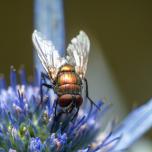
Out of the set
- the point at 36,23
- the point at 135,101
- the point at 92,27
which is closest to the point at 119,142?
the point at 36,23

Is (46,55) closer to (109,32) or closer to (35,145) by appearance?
(35,145)

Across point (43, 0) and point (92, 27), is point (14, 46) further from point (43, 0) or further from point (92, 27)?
point (43, 0)

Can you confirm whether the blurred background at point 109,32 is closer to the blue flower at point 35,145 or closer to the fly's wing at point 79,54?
the fly's wing at point 79,54

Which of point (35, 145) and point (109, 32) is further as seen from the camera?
point (109, 32)

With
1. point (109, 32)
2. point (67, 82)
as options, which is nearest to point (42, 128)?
point (67, 82)

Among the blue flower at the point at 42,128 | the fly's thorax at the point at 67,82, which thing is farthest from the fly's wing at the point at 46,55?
the blue flower at the point at 42,128

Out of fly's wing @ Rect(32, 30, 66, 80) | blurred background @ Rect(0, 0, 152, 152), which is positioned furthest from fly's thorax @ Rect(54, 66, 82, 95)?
blurred background @ Rect(0, 0, 152, 152)
